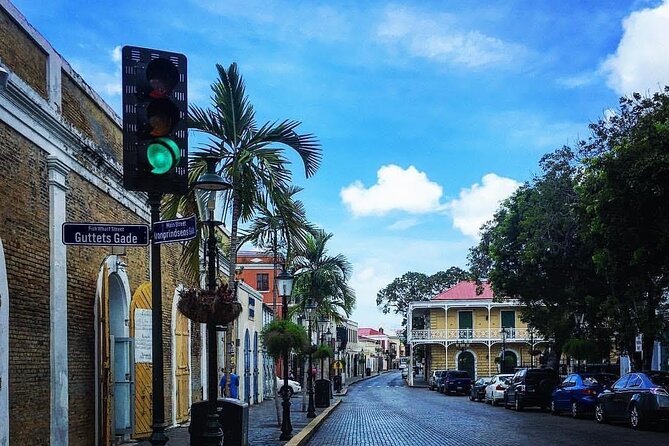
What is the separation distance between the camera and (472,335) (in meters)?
67.3

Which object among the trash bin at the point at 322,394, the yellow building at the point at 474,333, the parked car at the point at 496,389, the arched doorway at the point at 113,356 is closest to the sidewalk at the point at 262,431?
the arched doorway at the point at 113,356

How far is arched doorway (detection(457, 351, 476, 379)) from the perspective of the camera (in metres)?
68.2

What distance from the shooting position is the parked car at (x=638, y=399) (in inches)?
784

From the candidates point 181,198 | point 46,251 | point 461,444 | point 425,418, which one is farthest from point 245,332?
point 46,251

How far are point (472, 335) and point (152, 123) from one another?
62.1m

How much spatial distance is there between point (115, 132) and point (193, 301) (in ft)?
19.7

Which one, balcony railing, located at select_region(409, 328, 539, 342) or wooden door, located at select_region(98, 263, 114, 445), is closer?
wooden door, located at select_region(98, 263, 114, 445)

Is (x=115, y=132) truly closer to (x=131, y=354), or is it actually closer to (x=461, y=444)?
(x=131, y=354)

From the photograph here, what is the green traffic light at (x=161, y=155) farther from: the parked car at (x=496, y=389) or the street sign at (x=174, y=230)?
the parked car at (x=496, y=389)

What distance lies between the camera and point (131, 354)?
54.0ft

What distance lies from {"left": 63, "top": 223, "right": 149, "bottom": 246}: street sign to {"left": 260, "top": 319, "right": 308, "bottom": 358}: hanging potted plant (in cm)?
1491

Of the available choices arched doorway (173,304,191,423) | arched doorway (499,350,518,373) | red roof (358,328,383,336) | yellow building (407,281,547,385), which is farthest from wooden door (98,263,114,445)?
red roof (358,328,383,336)

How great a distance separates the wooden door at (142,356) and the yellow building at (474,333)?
51.4 meters

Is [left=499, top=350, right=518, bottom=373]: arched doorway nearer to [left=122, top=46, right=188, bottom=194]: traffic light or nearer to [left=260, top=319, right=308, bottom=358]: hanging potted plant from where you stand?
[left=260, top=319, right=308, bottom=358]: hanging potted plant
